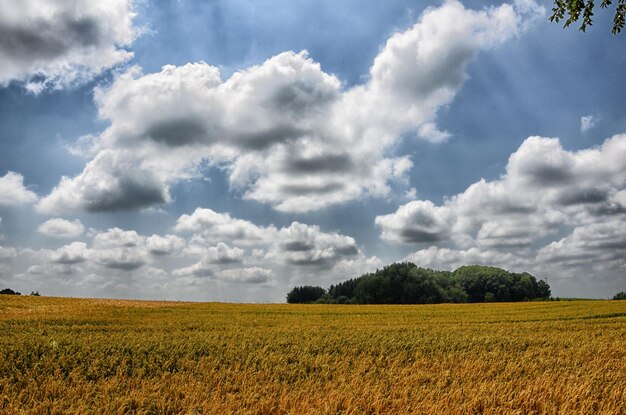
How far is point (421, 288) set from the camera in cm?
10675

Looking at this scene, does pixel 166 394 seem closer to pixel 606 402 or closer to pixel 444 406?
pixel 444 406

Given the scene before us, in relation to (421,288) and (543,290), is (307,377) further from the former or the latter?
(543,290)

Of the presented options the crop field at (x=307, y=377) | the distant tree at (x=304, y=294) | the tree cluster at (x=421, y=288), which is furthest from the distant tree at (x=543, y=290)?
the crop field at (x=307, y=377)

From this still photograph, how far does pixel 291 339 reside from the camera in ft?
51.2

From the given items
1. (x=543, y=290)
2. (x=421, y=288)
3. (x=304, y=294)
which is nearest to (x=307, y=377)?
(x=421, y=288)

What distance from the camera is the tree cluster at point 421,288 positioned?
107375 mm

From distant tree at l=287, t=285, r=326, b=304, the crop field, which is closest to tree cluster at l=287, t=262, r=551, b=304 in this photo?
distant tree at l=287, t=285, r=326, b=304

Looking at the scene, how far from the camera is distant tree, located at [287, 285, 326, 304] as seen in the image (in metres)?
146

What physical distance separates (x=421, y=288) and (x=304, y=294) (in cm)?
5166

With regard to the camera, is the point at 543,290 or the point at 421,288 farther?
the point at 543,290

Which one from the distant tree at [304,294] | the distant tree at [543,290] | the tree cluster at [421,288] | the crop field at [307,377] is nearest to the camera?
the crop field at [307,377]

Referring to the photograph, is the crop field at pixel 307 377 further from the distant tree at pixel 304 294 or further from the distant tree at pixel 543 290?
the distant tree at pixel 543 290

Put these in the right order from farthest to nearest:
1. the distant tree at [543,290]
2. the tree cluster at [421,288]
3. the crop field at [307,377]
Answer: the distant tree at [543,290] → the tree cluster at [421,288] → the crop field at [307,377]

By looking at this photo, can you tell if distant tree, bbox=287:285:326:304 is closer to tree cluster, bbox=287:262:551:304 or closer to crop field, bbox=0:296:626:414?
tree cluster, bbox=287:262:551:304
